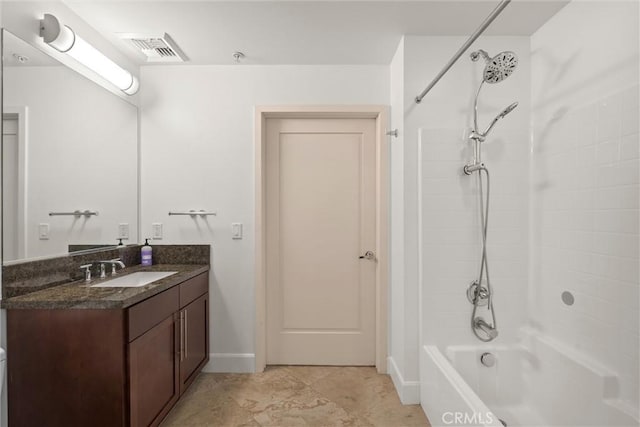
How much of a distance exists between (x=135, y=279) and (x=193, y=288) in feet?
1.17

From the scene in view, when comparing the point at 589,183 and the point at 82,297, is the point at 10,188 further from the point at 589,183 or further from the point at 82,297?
the point at 589,183

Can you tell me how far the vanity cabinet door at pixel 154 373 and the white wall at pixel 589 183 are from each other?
2187mm

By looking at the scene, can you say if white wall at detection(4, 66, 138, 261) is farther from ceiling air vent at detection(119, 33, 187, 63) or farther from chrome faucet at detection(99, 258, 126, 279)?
ceiling air vent at detection(119, 33, 187, 63)

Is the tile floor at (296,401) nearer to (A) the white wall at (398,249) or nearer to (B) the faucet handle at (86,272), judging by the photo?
(A) the white wall at (398,249)

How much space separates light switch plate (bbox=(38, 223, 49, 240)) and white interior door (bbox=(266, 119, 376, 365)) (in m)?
1.35

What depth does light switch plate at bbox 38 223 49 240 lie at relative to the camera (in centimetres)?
172

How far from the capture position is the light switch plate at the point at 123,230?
2316mm

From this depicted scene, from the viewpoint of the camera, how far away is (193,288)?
2.22 meters

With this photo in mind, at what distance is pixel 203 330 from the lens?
2.38 meters

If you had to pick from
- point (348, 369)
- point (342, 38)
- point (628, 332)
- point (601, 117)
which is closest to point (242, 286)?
point (348, 369)

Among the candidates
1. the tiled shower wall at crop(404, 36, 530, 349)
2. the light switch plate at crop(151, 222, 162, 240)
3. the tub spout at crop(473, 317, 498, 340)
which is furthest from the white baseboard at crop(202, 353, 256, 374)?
the tub spout at crop(473, 317, 498, 340)

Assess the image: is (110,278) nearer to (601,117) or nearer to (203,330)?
(203,330)

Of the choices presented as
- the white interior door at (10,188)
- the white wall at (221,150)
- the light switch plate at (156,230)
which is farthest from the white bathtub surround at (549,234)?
the white interior door at (10,188)

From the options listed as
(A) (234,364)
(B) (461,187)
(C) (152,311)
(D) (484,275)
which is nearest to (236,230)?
(C) (152,311)
